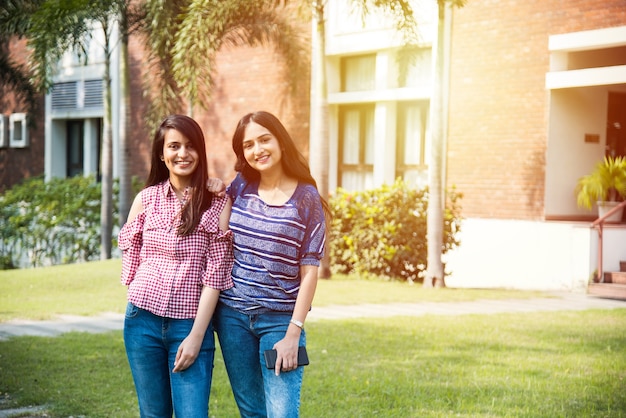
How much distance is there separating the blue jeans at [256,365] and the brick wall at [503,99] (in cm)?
1196

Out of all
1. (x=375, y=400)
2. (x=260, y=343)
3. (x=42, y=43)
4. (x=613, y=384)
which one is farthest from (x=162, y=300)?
(x=42, y=43)

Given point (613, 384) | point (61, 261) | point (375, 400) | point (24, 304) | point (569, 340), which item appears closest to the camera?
point (375, 400)

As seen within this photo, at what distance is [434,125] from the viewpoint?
47.2 feet

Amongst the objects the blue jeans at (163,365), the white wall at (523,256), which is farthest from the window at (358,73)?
the blue jeans at (163,365)

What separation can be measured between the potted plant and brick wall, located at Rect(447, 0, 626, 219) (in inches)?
27.8

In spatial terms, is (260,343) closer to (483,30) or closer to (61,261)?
(483,30)

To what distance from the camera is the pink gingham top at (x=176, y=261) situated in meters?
3.65

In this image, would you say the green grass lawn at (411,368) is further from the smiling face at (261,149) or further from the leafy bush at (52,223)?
the leafy bush at (52,223)

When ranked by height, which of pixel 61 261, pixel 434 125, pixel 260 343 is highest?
pixel 434 125

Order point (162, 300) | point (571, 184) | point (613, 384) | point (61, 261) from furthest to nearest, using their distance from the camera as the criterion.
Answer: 1. point (61, 261)
2. point (571, 184)
3. point (613, 384)
4. point (162, 300)

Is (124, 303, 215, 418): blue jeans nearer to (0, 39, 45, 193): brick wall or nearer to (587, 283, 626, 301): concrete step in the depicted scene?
(587, 283, 626, 301): concrete step

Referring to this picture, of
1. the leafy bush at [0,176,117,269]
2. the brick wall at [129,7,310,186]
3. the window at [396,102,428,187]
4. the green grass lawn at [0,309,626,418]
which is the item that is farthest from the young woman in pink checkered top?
the leafy bush at [0,176,117,269]

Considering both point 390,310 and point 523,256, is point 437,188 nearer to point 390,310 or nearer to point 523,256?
point 523,256

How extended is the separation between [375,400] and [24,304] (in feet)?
22.5
